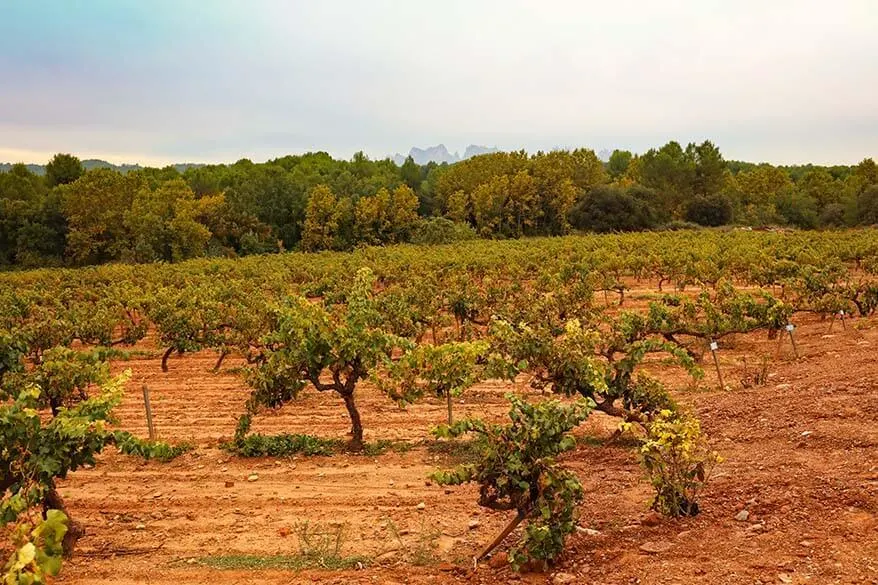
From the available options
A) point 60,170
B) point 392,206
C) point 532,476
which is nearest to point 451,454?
point 532,476

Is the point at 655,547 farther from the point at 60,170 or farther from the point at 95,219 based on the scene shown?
the point at 60,170

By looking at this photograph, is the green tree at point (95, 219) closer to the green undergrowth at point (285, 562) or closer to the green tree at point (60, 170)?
the green tree at point (60, 170)

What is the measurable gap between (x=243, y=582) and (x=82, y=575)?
2095mm

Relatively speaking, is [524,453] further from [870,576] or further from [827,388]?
[827,388]

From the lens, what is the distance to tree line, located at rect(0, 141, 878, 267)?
57469 millimetres

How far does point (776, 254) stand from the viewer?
32375mm

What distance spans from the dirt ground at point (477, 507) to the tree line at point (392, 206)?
44991 millimetres

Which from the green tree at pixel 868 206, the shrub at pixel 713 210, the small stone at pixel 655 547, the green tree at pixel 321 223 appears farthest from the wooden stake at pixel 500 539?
the green tree at pixel 868 206

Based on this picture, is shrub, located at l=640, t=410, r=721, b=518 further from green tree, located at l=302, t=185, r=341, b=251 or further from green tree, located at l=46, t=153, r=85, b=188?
green tree, located at l=46, t=153, r=85, b=188

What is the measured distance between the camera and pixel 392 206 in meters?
62.4

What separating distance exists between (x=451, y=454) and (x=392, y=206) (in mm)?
52516

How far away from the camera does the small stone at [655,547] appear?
22.2 ft

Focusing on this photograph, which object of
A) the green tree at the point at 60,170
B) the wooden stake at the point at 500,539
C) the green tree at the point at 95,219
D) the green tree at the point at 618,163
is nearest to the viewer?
the wooden stake at the point at 500,539

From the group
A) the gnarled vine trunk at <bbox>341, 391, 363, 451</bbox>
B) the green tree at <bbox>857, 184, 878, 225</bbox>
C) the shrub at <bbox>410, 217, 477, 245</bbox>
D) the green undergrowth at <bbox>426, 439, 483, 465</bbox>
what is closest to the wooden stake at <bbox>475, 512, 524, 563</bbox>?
the green undergrowth at <bbox>426, 439, 483, 465</bbox>
